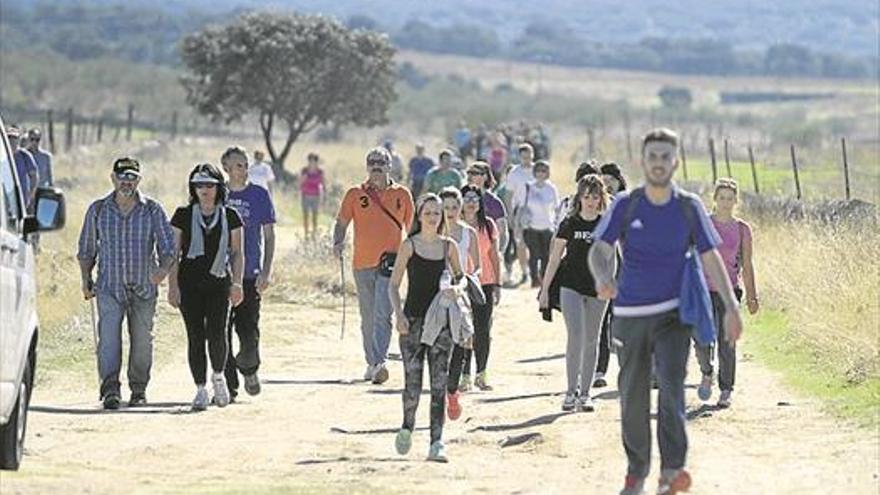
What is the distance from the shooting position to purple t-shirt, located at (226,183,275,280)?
1745 centimetres

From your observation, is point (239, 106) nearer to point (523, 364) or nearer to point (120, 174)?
point (523, 364)

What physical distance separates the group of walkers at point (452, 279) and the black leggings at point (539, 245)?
5037mm

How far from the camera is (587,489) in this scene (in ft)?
42.6

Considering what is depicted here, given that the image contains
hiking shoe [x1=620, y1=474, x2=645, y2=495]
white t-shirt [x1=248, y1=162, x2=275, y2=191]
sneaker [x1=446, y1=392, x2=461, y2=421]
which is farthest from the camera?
white t-shirt [x1=248, y1=162, x2=275, y2=191]

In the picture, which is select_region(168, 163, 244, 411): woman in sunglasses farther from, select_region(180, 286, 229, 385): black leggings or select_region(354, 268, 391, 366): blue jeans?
select_region(354, 268, 391, 366): blue jeans

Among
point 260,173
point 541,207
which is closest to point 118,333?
point 541,207

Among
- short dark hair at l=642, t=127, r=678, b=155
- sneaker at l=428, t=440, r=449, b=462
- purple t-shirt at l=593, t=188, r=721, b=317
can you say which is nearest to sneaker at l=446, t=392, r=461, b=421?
sneaker at l=428, t=440, r=449, b=462

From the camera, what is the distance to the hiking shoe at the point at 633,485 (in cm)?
1228

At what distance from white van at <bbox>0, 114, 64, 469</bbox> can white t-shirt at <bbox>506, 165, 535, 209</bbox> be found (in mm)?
13880

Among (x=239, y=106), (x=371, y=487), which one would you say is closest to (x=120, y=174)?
(x=371, y=487)

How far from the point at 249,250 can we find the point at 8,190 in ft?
15.5

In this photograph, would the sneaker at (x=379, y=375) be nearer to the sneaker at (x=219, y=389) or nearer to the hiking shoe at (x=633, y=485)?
the sneaker at (x=219, y=389)

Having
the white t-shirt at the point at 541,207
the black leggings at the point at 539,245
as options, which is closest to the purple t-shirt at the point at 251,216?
the black leggings at the point at 539,245

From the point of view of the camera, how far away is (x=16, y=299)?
40.2 feet
